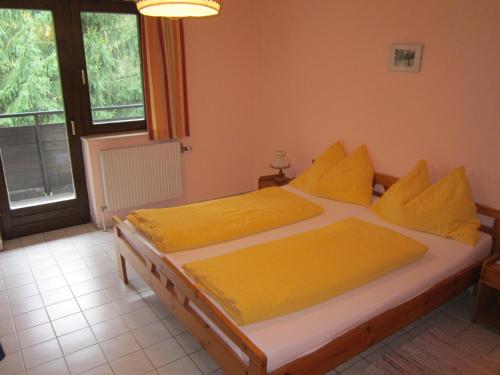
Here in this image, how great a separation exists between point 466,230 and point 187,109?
119 inches

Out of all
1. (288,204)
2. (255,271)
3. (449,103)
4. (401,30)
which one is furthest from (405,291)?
(401,30)

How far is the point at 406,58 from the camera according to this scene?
3.28 metres

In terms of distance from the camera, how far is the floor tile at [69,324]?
2.72m

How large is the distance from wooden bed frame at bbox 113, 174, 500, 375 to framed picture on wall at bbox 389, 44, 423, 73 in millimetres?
1225

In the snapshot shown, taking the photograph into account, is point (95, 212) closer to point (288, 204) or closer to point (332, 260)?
point (288, 204)

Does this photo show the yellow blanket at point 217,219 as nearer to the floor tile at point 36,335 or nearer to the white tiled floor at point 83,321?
the white tiled floor at point 83,321

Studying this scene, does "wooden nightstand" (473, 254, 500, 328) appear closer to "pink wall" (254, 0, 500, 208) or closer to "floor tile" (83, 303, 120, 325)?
"pink wall" (254, 0, 500, 208)

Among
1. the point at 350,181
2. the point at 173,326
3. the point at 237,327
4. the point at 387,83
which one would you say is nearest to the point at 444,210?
the point at 350,181

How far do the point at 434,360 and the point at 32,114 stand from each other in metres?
3.99

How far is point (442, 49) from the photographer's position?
3.04m

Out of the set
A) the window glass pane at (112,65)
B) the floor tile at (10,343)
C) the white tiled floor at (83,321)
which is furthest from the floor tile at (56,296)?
the window glass pane at (112,65)

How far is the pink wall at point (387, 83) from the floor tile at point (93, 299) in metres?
2.50

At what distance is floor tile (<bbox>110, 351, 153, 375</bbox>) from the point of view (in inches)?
93.2

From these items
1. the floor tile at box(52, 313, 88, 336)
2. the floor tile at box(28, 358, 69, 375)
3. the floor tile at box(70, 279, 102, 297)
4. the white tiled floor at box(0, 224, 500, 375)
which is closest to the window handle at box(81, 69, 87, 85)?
the white tiled floor at box(0, 224, 500, 375)
